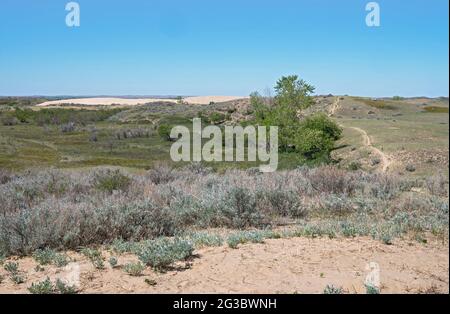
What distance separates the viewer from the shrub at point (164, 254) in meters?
5.41

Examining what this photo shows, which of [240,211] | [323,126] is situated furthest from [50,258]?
[323,126]

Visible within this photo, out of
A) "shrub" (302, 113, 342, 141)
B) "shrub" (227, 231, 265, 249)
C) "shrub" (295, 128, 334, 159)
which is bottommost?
"shrub" (295, 128, 334, 159)

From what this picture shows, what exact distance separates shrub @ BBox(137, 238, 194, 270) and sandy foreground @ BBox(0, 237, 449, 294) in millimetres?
102

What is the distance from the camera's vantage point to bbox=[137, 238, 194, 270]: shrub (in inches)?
213

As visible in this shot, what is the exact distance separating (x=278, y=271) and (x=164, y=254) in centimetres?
133

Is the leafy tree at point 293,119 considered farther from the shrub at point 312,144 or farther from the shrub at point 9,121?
the shrub at point 9,121

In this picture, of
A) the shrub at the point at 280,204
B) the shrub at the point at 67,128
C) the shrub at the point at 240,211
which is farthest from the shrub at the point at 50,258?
the shrub at the point at 67,128

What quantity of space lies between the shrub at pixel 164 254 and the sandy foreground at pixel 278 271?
10cm

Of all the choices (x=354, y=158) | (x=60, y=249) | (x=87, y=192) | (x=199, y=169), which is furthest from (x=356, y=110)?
(x=60, y=249)

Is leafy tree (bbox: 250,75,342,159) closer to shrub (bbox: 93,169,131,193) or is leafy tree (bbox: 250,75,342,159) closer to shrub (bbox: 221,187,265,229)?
shrub (bbox: 93,169,131,193)

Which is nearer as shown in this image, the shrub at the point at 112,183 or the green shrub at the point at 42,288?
the green shrub at the point at 42,288

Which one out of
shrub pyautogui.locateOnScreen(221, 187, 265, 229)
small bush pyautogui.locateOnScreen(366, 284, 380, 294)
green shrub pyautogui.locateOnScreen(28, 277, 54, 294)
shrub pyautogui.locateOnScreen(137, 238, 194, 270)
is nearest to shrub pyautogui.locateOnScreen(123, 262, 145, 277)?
shrub pyautogui.locateOnScreen(137, 238, 194, 270)

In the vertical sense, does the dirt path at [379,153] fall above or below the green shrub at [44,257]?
below
